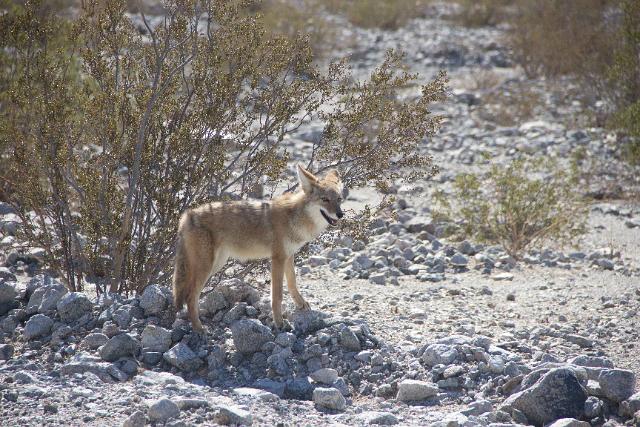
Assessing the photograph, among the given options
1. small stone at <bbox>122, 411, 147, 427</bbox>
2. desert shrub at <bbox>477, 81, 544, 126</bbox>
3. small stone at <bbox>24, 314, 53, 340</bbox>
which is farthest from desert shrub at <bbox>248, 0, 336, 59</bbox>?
small stone at <bbox>122, 411, 147, 427</bbox>

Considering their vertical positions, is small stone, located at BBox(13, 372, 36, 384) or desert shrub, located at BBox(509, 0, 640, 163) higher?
desert shrub, located at BBox(509, 0, 640, 163)

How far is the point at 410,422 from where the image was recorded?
5.86 meters

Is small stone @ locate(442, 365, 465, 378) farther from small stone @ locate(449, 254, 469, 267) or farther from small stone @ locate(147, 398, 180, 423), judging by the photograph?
Answer: small stone @ locate(449, 254, 469, 267)

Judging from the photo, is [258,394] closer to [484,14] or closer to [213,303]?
[213,303]

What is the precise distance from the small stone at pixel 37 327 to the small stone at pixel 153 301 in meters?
0.82

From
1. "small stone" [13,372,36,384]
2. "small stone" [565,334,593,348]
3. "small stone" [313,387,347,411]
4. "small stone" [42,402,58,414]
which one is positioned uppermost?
"small stone" [13,372,36,384]

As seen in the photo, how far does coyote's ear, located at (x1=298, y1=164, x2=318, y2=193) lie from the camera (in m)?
7.37

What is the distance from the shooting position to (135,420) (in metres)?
5.41

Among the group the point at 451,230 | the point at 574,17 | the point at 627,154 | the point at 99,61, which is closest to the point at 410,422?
the point at 99,61

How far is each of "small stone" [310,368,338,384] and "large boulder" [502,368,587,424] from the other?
1.36 metres

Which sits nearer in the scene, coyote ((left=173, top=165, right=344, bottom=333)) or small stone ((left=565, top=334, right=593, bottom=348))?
coyote ((left=173, top=165, right=344, bottom=333))

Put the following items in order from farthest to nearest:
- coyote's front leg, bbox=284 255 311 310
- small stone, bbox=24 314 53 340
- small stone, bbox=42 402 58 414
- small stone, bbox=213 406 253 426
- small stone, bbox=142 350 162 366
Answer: coyote's front leg, bbox=284 255 311 310
small stone, bbox=24 314 53 340
small stone, bbox=142 350 162 366
small stone, bbox=42 402 58 414
small stone, bbox=213 406 253 426

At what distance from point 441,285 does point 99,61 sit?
4.69m

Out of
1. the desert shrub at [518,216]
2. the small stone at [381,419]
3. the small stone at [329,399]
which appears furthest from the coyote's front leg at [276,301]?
the desert shrub at [518,216]
